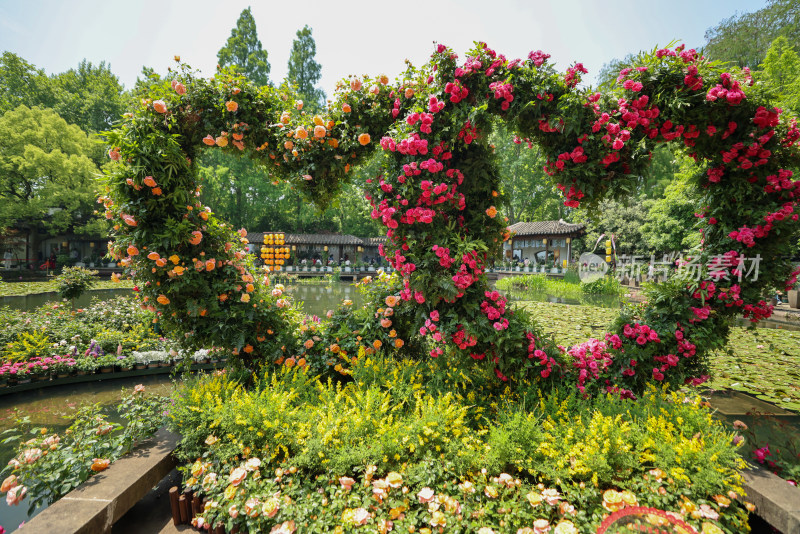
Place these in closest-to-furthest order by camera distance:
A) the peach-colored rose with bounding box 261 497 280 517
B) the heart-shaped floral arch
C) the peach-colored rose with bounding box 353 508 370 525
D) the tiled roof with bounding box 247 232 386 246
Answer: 1. the peach-colored rose with bounding box 353 508 370 525
2. the peach-colored rose with bounding box 261 497 280 517
3. the heart-shaped floral arch
4. the tiled roof with bounding box 247 232 386 246

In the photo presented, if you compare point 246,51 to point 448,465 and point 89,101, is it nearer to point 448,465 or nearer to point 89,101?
point 89,101

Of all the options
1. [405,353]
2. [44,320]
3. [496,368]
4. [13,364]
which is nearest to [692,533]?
[496,368]

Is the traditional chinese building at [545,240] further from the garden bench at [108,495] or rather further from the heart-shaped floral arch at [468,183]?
the garden bench at [108,495]

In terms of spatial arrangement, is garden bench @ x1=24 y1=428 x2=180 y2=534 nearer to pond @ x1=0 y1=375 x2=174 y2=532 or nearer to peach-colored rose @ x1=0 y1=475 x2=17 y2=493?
peach-colored rose @ x1=0 y1=475 x2=17 y2=493

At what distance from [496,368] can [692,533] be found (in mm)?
1862

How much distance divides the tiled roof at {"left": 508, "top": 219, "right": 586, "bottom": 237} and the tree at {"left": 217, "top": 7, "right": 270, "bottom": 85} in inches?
788

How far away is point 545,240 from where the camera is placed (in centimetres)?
2617

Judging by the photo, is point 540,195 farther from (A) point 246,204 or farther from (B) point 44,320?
(B) point 44,320

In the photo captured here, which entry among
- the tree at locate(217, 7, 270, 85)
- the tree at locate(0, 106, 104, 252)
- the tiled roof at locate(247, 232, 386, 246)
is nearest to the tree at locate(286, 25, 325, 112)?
the tree at locate(217, 7, 270, 85)

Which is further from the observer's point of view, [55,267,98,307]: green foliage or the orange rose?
[55,267,98,307]: green foliage

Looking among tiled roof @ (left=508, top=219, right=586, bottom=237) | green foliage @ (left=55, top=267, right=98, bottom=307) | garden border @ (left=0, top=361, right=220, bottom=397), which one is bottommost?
garden border @ (left=0, top=361, right=220, bottom=397)

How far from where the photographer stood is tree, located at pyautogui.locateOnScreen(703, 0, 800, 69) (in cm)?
1888

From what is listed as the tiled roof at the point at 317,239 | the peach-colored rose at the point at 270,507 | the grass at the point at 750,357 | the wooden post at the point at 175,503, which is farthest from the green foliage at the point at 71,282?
the tiled roof at the point at 317,239

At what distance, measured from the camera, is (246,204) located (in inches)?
974
